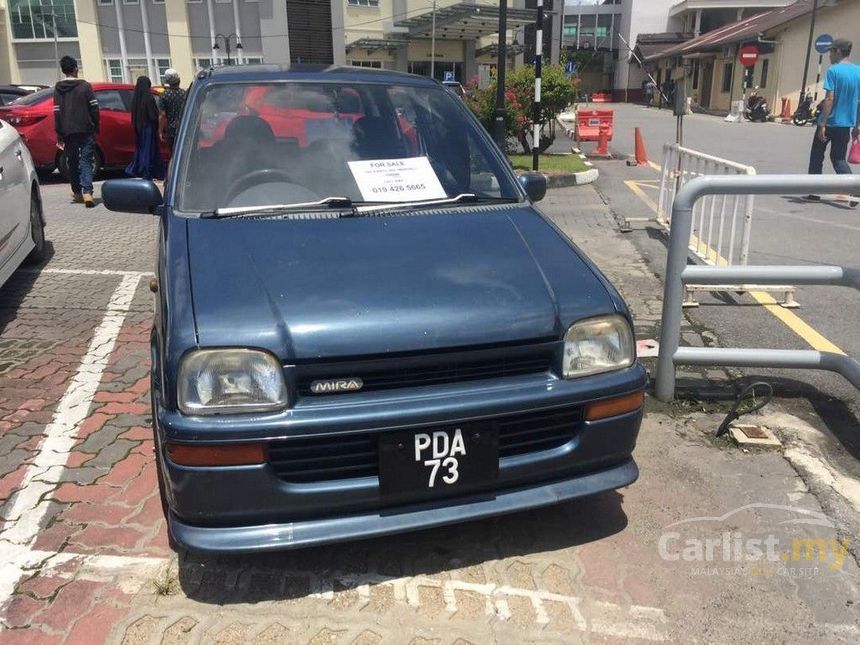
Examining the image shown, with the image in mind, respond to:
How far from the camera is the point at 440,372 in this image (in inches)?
96.6

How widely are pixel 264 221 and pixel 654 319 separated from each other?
3240mm

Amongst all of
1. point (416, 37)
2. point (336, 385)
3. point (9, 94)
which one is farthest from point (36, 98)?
point (416, 37)

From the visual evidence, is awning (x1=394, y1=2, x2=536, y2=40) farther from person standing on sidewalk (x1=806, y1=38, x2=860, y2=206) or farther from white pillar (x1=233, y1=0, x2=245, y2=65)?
person standing on sidewalk (x1=806, y1=38, x2=860, y2=206)

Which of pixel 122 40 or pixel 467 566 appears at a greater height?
pixel 122 40

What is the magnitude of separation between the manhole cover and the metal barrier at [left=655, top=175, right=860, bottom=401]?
3.93 metres

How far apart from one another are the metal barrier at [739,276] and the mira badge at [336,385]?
2070mm

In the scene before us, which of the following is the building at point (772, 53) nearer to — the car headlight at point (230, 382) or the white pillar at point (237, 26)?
the white pillar at point (237, 26)

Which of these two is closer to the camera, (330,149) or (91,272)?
(330,149)

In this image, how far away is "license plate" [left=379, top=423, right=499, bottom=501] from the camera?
2.38 meters

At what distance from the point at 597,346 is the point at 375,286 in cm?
83

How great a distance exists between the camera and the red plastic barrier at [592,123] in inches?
608

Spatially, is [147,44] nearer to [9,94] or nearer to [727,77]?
[9,94]

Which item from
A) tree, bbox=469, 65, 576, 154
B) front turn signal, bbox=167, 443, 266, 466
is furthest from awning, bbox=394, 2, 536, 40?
front turn signal, bbox=167, 443, 266, 466

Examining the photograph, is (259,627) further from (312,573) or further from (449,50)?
(449,50)
